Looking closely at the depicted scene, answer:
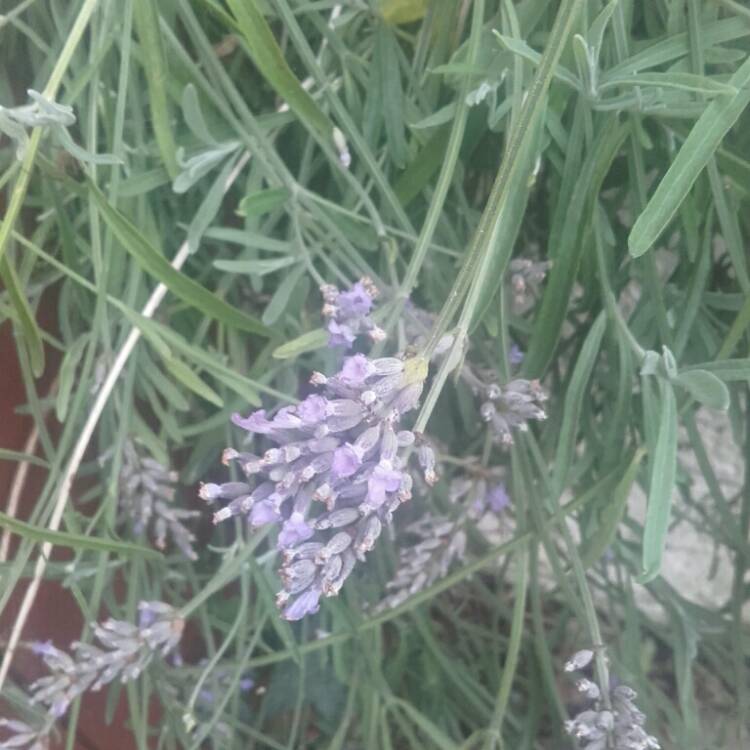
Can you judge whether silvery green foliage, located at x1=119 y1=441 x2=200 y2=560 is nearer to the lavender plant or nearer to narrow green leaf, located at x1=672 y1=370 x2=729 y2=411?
the lavender plant

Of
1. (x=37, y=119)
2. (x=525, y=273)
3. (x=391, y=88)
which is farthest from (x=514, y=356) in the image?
(x=37, y=119)

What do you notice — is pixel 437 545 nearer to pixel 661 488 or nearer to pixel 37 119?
pixel 661 488

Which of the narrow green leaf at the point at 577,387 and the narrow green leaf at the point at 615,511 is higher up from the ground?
the narrow green leaf at the point at 577,387

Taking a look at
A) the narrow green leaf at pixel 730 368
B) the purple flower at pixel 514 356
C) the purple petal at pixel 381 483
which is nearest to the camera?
the purple petal at pixel 381 483

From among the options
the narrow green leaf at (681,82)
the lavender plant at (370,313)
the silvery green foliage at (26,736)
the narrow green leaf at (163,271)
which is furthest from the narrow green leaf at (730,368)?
the silvery green foliage at (26,736)

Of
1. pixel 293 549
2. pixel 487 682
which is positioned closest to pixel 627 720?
pixel 293 549

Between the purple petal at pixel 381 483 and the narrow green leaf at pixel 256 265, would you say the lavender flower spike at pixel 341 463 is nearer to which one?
the purple petal at pixel 381 483
